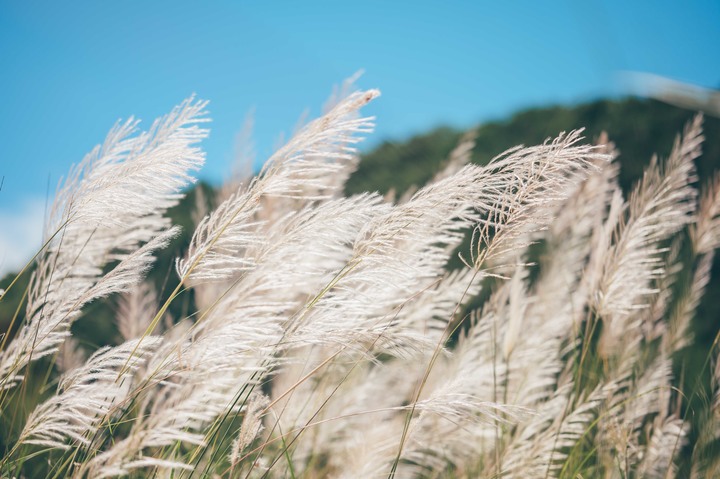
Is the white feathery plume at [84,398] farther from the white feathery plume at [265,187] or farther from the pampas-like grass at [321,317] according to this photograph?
the white feathery plume at [265,187]

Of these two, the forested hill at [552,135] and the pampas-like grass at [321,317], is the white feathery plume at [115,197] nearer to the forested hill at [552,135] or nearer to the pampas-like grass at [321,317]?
the pampas-like grass at [321,317]

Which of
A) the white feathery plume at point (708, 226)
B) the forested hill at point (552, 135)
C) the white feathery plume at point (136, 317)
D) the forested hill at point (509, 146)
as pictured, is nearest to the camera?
the white feathery plume at point (708, 226)

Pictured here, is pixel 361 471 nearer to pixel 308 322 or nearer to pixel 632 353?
pixel 308 322

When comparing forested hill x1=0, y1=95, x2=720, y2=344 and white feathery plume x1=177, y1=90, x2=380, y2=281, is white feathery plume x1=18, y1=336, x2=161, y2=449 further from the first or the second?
forested hill x1=0, y1=95, x2=720, y2=344

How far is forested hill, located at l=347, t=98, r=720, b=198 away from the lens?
6.48 m

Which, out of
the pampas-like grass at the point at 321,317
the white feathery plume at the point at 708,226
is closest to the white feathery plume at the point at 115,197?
the pampas-like grass at the point at 321,317

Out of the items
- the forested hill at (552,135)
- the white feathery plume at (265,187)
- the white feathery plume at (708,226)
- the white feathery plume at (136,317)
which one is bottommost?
the forested hill at (552,135)

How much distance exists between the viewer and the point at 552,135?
27.3ft

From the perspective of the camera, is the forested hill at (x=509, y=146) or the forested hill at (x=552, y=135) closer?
the forested hill at (x=509, y=146)

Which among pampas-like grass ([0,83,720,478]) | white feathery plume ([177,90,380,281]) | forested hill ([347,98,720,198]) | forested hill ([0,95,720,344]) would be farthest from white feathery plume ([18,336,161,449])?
forested hill ([347,98,720,198])

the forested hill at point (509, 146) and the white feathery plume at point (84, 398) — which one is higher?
the white feathery plume at point (84, 398)

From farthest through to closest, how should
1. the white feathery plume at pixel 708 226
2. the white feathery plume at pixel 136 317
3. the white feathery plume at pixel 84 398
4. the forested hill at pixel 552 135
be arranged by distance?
the forested hill at pixel 552 135, the white feathery plume at pixel 136 317, the white feathery plume at pixel 708 226, the white feathery plume at pixel 84 398

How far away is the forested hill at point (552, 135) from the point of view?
21.2ft

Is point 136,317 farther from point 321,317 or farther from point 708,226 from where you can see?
point 708,226
